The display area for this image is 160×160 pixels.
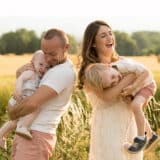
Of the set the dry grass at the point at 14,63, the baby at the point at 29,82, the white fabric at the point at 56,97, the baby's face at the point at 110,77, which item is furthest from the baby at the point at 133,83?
the dry grass at the point at 14,63

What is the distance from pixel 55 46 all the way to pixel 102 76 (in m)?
0.44

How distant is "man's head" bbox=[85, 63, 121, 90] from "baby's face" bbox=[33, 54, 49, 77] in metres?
0.35

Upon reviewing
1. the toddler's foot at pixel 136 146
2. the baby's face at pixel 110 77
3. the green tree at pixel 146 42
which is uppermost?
the baby's face at pixel 110 77

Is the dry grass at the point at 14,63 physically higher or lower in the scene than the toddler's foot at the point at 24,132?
lower

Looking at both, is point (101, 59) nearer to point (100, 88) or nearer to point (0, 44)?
point (100, 88)

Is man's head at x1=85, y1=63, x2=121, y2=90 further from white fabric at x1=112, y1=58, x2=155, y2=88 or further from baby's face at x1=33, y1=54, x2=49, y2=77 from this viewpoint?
baby's face at x1=33, y1=54, x2=49, y2=77

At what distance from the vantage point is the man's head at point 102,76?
4727mm

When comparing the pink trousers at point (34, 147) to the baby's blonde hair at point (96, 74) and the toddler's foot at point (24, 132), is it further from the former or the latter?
the baby's blonde hair at point (96, 74)

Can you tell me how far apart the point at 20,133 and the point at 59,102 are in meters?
0.32

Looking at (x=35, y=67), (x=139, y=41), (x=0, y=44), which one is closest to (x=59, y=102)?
(x=35, y=67)

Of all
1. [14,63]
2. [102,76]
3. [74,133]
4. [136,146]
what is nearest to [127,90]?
[102,76]

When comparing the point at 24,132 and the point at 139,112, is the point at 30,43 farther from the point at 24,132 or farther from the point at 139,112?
the point at 24,132

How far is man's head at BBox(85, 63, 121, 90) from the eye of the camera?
473 centimetres

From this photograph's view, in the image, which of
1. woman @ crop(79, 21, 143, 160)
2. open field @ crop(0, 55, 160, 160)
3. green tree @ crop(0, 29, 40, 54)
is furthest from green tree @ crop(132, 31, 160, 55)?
woman @ crop(79, 21, 143, 160)
